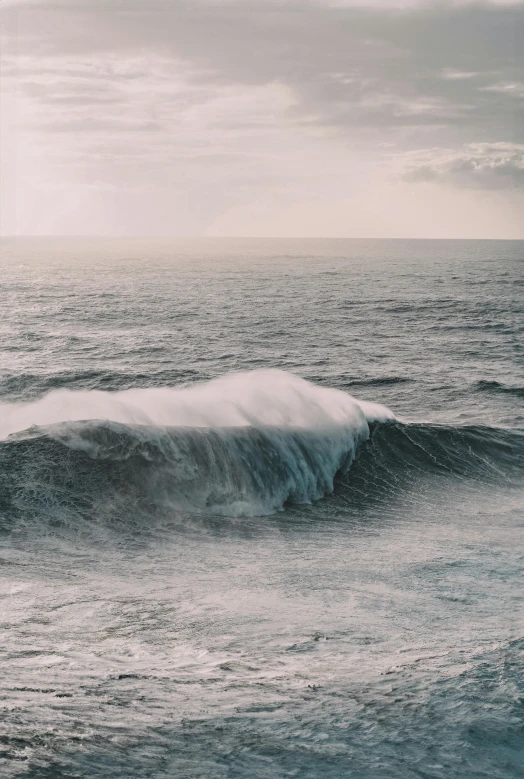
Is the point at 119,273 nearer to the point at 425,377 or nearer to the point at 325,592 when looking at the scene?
the point at 425,377

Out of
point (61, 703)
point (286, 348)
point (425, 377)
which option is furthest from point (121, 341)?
point (61, 703)

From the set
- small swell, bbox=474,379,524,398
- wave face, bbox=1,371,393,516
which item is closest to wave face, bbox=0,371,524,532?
wave face, bbox=1,371,393,516

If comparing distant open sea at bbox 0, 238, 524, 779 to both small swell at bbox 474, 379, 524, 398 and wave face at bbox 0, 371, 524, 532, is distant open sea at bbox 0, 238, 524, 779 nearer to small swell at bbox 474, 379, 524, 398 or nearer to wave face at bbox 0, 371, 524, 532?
wave face at bbox 0, 371, 524, 532

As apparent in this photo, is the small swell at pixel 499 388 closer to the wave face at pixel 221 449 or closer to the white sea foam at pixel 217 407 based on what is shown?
the wave face at pixel 221 449

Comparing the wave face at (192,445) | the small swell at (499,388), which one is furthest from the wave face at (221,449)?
the small swell at (499,388)

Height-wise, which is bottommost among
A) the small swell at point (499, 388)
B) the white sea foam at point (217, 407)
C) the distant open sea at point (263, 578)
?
the distant open sea at point (263, 578)

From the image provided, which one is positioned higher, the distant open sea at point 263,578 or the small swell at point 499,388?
the small swell at point 499,388

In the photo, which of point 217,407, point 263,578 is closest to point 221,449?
point 217,407

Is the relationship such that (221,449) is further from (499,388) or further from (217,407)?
(499,388)
